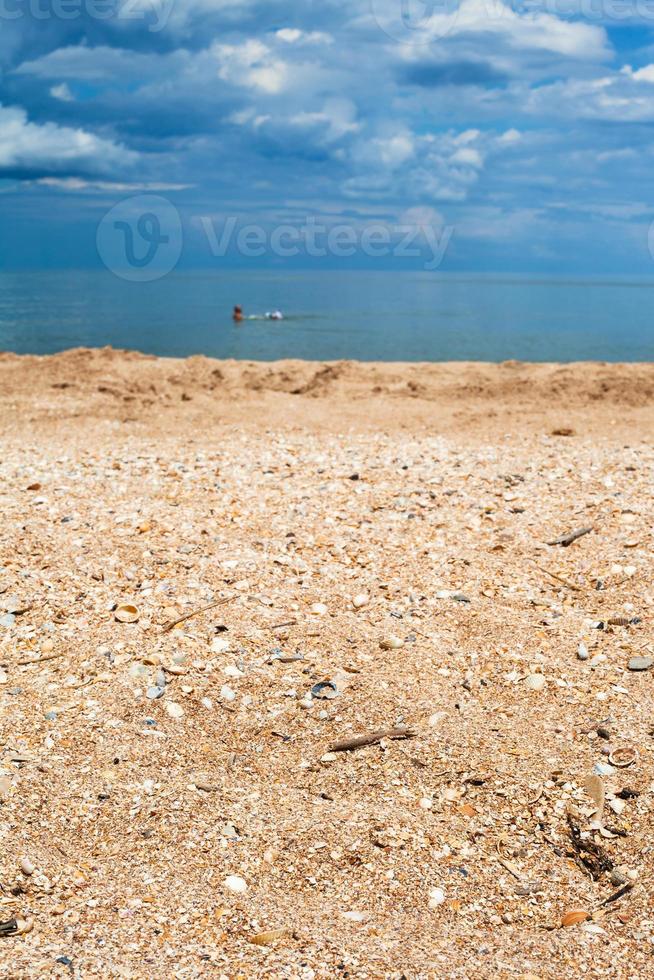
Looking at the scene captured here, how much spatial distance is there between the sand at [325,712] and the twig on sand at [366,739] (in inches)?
2.0

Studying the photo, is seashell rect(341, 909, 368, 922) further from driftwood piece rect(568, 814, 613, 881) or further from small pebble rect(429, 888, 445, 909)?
driftwood piece rect(568, 814, 613, 881)

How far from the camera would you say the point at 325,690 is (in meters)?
4.64

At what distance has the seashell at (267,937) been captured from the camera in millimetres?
3211

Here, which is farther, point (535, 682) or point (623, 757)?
point (535, 682)

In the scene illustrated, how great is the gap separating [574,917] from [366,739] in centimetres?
130

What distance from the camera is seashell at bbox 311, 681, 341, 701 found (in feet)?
15.1

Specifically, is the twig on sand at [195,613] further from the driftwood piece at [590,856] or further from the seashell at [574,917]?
the seashell at [574,917]

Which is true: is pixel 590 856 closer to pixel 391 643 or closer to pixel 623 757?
pixel 623 757

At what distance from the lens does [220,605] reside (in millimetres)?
5352

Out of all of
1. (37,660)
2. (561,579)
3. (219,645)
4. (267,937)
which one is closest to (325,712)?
(219,645)

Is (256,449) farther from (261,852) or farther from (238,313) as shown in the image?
(238,313)

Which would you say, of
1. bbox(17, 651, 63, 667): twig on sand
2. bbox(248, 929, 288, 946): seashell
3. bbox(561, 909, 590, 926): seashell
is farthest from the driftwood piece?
bbox(17, 651, 63, 667): twig on sand

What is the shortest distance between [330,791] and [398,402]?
7.52m

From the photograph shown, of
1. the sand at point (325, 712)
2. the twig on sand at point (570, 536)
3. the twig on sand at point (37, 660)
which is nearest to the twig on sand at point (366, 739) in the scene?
the sand at point (325, 712)
